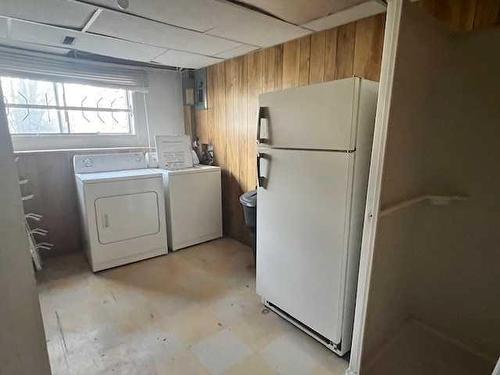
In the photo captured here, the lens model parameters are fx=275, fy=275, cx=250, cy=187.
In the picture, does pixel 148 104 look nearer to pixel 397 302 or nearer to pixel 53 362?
pixel 53 362

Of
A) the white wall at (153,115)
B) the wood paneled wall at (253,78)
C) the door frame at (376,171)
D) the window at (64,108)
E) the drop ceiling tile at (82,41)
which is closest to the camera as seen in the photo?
the door frame at (376,171)

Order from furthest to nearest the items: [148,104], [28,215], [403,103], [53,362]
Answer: [148,104]
[28,215]
[53,362]
[403,103]

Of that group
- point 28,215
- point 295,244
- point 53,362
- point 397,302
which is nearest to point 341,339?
point 397,302

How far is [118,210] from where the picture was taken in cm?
272

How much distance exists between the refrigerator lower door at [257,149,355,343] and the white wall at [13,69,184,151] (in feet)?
7.30

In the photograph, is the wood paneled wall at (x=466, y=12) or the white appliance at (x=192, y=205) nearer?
the wood paneled wall at (x=466, y=12)

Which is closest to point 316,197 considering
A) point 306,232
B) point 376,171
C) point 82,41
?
point 306,232

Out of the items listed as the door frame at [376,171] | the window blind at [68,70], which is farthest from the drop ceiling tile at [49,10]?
the door frame at [376,171]

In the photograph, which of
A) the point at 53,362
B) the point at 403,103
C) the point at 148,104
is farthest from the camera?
the point at 148,104

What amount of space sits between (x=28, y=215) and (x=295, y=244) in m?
2.65

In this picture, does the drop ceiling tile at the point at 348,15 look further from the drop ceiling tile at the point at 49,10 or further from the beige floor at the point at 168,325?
the beige floor at the point at 168,325

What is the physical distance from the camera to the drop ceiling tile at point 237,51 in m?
2.63

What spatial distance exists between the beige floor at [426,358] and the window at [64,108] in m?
3.45

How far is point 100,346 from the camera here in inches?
69.8
